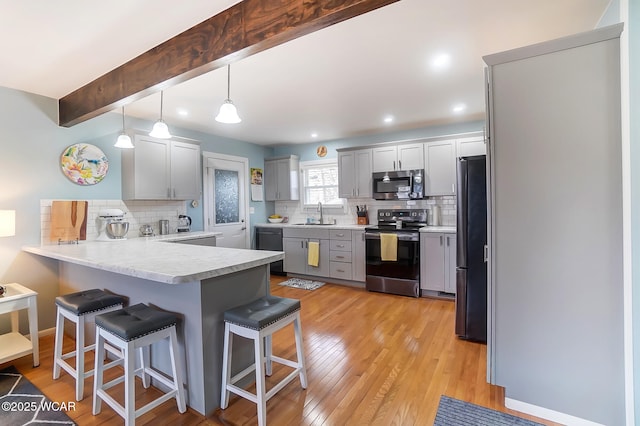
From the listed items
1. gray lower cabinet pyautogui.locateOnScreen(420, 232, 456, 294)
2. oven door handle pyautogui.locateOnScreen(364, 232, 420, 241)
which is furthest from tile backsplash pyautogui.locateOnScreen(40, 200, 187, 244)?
gray lower cabinet pyautogui.locateOnScreen(420, 232, 456, 294)

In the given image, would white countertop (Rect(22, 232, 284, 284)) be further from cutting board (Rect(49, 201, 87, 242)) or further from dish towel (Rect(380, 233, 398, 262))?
dish towel (Rect(380, 233, 398, 262))

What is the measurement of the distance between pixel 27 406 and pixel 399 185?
→ 14.3 ft

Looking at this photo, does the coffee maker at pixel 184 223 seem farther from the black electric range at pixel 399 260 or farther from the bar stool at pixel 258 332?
the bar stool at pixel 258 332

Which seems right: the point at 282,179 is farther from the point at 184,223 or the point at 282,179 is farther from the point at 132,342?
the point at 132,342

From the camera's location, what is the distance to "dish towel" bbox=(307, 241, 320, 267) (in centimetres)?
488

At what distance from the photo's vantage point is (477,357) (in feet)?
8.13

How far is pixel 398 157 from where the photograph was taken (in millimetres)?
4570

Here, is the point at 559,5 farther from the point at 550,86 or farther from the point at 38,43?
the point at 38,43

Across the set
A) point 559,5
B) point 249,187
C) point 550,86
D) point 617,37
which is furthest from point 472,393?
point 249,187

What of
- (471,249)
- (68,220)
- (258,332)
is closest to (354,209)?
(471,249)

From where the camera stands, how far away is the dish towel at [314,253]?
4.88 m

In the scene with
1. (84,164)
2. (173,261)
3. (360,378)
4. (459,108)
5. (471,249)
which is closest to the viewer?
(173,261)

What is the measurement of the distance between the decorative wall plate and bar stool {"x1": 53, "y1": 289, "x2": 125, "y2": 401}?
1.65m

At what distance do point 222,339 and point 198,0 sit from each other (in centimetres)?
204
